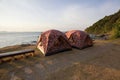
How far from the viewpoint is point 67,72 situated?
6113 mm

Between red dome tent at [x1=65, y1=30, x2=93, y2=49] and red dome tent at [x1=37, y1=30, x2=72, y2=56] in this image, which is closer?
red dome tent at [x1=37, y1=30, x2=72, y2=56]

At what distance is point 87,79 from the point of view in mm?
5336

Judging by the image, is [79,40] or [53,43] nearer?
[53,43]

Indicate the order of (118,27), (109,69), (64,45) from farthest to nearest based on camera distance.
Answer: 1. (118,27)
2. (64,45)
3. (109,69)

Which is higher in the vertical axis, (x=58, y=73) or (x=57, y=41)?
(x=57, y=41)

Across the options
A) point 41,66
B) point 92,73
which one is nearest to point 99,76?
point 92,73

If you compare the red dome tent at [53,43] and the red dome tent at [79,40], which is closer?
the red dome tent at [53,43]

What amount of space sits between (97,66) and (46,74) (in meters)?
3.30

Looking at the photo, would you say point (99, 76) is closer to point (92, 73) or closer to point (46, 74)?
point (92, 73)

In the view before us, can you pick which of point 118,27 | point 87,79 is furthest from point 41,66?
point 118,27

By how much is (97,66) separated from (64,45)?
466 centimetres

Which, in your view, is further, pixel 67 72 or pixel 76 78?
pixel 67 72

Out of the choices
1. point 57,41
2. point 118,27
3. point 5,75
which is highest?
point 118,27

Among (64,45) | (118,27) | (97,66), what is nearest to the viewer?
(97,66)
